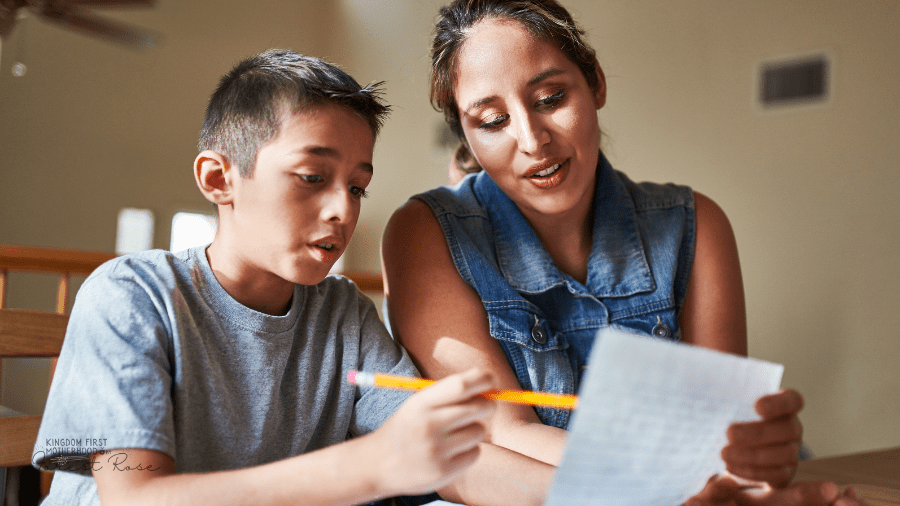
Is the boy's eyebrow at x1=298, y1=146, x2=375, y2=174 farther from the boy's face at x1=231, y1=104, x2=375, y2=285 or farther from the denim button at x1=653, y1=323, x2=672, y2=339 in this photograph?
the denim button at x1=653, y1=323, x2=672, y2=339

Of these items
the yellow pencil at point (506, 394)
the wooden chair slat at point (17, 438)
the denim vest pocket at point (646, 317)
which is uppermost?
the yellow pencil at point (506, 394)

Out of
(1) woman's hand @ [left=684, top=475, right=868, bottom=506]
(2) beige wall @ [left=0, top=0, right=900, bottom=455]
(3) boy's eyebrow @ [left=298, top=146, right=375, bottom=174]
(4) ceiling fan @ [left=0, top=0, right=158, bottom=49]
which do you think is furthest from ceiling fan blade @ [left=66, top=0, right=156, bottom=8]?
(1) woman's hand @ [left=684, top=475, right=868, bottom=506]

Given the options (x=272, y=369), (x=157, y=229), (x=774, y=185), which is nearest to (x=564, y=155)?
(x=272, y=369)

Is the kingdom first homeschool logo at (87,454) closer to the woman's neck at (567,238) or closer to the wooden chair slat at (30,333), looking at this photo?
the wooden chair slat at (30,333)

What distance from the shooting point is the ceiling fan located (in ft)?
12.1

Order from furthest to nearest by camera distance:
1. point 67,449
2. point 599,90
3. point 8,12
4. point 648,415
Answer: point 8,12 < point 599,90 < point 67,449 < point 648,415

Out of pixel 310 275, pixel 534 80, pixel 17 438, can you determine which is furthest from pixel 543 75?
pixel 17 438

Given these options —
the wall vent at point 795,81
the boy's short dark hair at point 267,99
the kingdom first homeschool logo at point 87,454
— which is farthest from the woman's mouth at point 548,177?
the wall vent at point 795,81

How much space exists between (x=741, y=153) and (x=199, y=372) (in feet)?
13.0

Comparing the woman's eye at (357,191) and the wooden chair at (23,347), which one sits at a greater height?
the woman's eye at (357,191)

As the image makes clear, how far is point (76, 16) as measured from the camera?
3.87 meters

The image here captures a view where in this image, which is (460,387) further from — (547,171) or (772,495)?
(547,171)

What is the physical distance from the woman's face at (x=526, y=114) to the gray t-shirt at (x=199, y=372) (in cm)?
30

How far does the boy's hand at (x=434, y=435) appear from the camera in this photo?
1.75 ft
